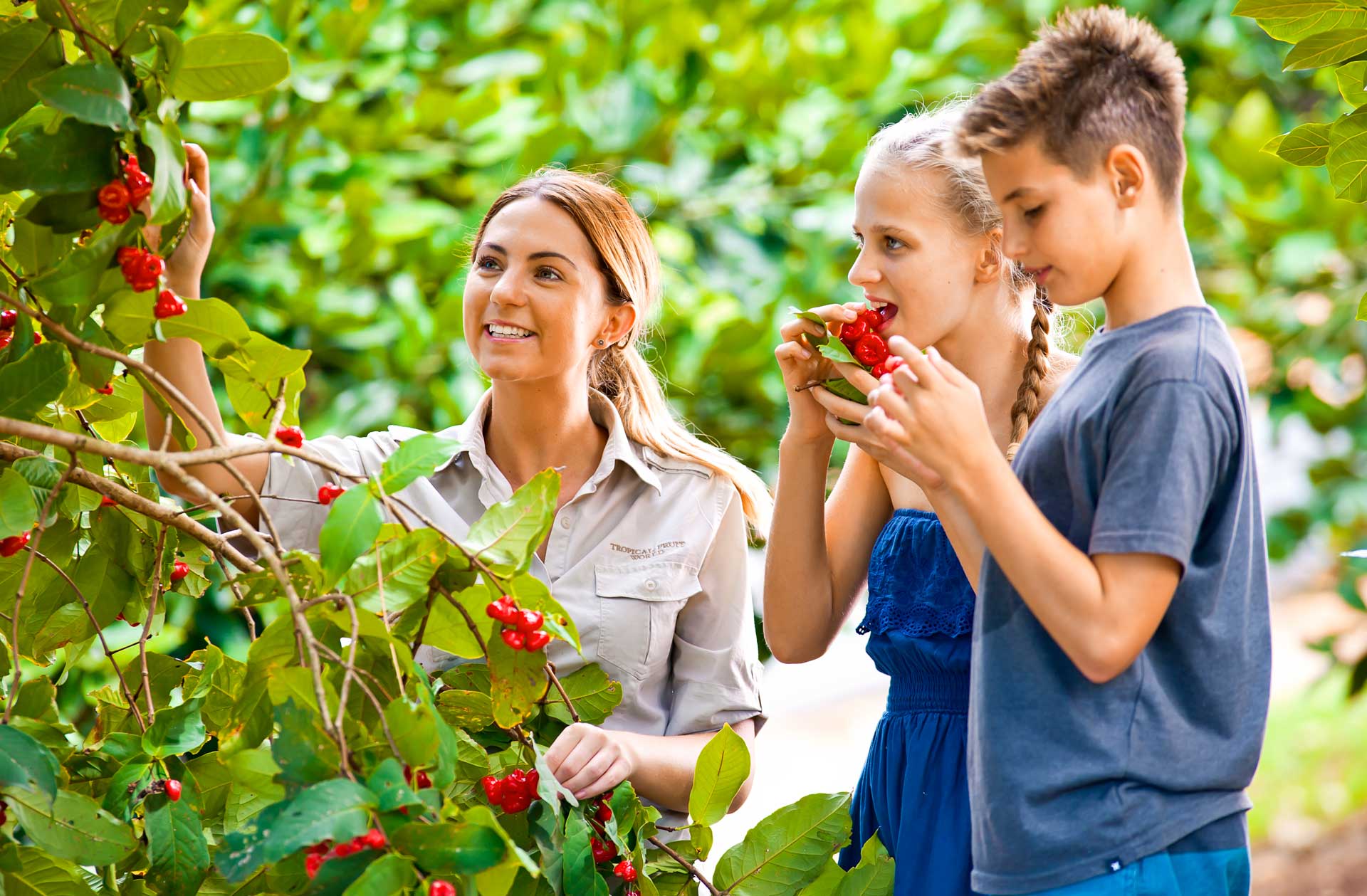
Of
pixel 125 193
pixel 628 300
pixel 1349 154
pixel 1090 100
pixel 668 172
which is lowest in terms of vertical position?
pixel 125 193

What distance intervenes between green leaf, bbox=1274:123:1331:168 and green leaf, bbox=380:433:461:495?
2.92 ft

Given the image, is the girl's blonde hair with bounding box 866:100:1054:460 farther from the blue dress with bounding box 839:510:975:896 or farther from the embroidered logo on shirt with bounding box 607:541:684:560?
the embroidered logo on shirt with bounding box 607:541:684:560

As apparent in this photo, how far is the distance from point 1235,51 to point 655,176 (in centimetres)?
174

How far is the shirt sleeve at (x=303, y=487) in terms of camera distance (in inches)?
→ 63.3

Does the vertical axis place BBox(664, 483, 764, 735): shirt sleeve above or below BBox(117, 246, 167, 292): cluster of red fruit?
below

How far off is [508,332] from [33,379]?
0.74 m

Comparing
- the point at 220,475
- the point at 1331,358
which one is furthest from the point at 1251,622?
the point at 1331,358

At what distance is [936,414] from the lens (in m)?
0.98

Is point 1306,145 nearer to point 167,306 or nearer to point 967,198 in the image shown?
point 967,198

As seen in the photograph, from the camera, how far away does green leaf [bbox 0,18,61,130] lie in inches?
39.6

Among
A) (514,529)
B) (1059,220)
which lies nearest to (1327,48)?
(1059,220)

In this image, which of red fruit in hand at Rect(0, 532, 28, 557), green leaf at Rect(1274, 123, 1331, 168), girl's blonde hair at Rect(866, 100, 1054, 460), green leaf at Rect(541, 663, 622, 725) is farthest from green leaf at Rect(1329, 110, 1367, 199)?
red fruit in hand at Rect(0, 532, 28, 557)

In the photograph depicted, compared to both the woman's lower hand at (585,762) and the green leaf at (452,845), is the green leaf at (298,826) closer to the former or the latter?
the green leaf at (452,845)

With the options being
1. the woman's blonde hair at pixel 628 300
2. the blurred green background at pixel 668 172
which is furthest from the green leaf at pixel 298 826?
the blurred green background at pixel 668 172
